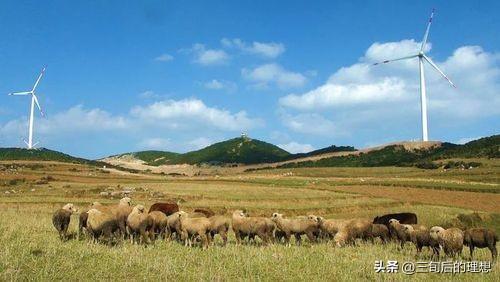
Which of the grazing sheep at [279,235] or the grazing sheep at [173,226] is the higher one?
the grazing sheep at [173,226]

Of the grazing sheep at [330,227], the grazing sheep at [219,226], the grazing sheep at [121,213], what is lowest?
the grazing sheep at [330,227]

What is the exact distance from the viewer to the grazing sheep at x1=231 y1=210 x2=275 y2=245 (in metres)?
22.7

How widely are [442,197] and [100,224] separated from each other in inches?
1856

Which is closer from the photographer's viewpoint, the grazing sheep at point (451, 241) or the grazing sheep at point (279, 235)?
the grazing sheep at point (451, 241)

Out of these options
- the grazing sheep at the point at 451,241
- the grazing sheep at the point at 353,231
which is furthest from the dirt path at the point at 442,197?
the grazing sheep at the point at 451,241

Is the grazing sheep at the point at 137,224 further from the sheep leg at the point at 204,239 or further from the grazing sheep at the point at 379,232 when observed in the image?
the grazing sheep at the point at 379,232

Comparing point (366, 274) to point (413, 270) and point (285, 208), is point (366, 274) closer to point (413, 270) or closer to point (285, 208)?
point (413, 270)

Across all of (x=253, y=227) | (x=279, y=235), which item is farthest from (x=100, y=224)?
(x=279, y=235)

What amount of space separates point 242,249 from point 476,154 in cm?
11865

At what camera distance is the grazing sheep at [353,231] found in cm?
2358

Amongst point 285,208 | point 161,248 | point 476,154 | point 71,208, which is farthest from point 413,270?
point 476,154

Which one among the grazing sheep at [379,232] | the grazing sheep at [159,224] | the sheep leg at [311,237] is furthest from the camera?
the grazing sheep at [379,232]

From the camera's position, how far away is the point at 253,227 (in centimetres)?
2278

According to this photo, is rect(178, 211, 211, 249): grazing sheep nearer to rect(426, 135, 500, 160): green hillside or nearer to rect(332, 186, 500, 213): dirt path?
rect(332, 186, 500, 213): dirt path
